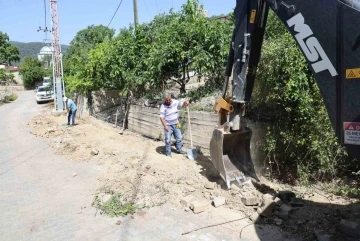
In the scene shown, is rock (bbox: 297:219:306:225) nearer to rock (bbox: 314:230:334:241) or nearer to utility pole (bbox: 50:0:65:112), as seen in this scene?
rock (bbox: 314:230:334:241)

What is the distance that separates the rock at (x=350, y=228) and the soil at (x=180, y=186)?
7 centimetres

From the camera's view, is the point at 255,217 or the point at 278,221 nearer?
the point at 278,221

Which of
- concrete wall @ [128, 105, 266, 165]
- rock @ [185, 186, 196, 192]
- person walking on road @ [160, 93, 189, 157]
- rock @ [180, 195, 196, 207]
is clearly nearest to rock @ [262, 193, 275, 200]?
rock @ [180, 195, 196, 207]

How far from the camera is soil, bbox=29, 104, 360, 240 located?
4.46m

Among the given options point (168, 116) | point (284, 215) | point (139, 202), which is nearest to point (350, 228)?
point (284, 215)

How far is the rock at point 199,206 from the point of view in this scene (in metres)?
5.00

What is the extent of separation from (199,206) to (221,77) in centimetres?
591

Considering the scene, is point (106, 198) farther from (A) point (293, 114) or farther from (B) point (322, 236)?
(A) point (293, 114)

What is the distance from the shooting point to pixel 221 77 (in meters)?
10.2

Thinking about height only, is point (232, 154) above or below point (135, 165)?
above

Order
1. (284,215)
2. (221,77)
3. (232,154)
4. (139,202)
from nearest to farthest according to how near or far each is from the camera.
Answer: (284,215), (139,202), (232,154), (221,77)

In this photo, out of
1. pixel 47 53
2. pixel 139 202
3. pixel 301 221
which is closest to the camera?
pixel 301 221

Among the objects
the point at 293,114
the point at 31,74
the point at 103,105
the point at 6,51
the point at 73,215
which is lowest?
the point at 73,215

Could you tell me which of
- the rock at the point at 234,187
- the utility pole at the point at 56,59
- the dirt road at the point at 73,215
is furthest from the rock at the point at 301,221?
the utility pole at the point at 56,59
